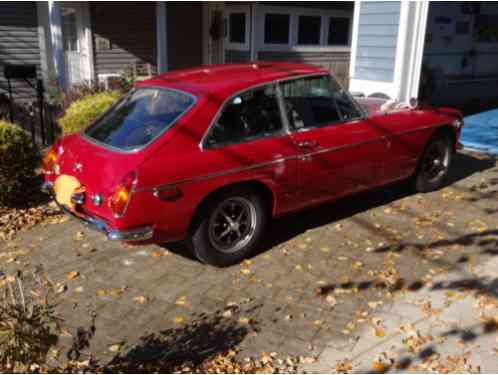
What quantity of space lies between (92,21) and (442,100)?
9.45m

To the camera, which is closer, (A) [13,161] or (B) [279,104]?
(B) [279,104]

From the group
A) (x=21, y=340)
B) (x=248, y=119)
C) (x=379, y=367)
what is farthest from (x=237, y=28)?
(x=21, y=340)

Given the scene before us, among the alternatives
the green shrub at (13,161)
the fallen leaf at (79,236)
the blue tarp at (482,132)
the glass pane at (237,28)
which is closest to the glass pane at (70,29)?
the glass pane at (237,28)

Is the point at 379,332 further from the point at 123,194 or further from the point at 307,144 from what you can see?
the point at 123,194

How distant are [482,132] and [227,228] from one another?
7.62 metres

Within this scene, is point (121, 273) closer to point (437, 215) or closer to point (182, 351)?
point (182, 351)

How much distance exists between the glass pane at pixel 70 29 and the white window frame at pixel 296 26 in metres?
4.90

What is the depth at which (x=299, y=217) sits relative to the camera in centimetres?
629

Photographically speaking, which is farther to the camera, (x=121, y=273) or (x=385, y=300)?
(x=121, y=273)

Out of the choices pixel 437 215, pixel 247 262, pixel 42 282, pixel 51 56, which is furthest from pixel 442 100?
pixel 42 282

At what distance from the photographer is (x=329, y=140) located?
542 cm

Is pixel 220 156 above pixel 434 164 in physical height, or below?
above

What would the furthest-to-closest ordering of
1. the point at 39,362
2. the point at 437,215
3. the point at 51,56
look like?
the point at 51,56
the point at 437,215
the point at 39,362

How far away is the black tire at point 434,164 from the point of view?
22.2 feet
